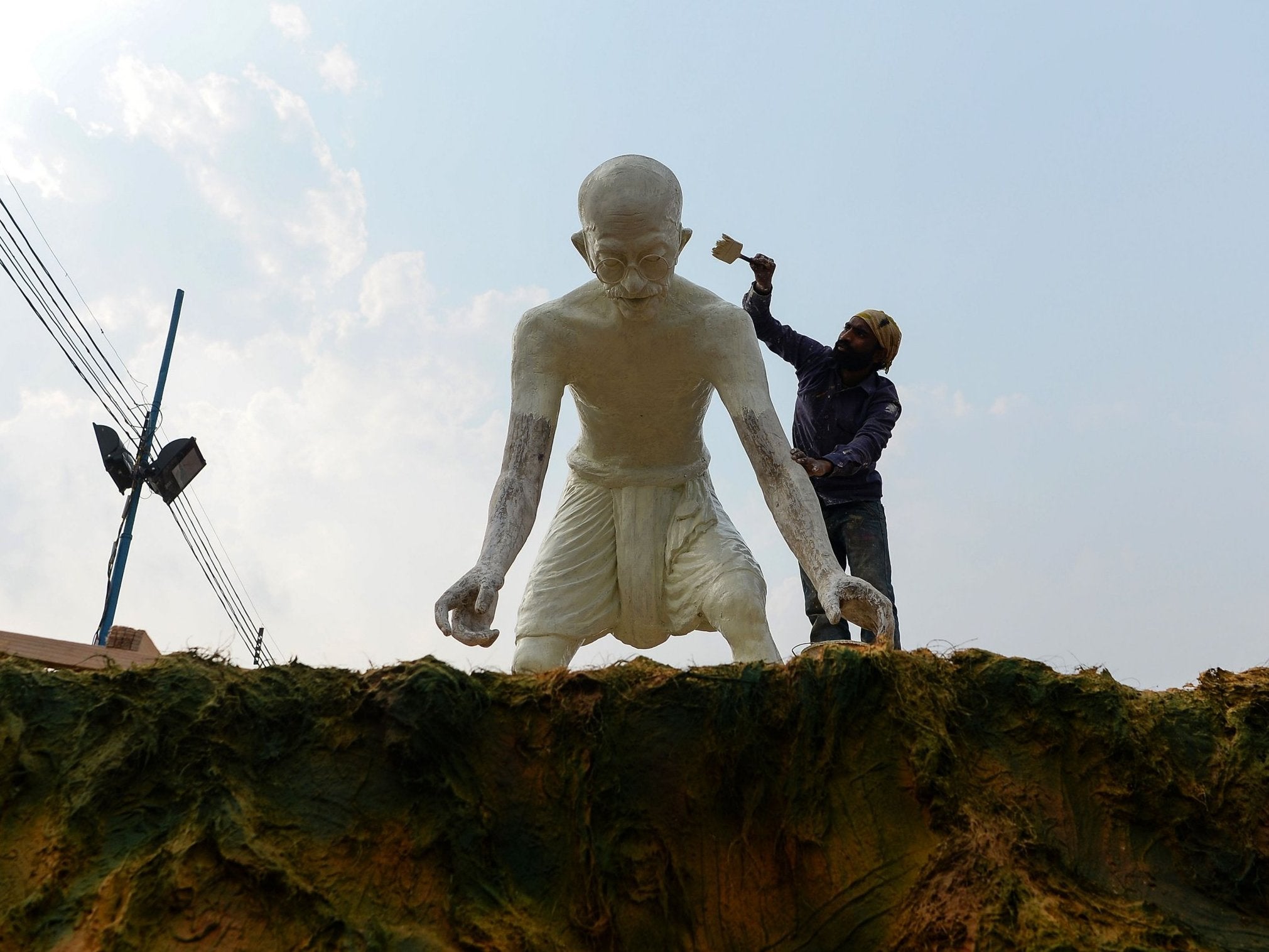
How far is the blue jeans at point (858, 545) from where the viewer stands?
23.7 ft

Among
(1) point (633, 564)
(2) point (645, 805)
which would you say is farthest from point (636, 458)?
(2) point (645, 805)

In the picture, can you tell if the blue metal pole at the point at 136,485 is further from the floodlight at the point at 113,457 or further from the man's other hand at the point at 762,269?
the man's other hand at the point at 762,269

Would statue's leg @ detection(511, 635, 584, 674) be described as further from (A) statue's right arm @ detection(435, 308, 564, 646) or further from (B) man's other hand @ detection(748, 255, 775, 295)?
(B) man's other hand @ detection(748, 255, 775, 295)

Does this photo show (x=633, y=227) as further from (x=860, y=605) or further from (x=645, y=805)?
(x=645, y=805)

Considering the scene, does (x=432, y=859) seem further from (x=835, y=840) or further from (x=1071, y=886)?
(x=1071, y=886)

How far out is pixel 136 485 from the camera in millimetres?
12648

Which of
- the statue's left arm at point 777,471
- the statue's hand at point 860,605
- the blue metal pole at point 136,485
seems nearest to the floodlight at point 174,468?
the blue metal pole at point 136,485

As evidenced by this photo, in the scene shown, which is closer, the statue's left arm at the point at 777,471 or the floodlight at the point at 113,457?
the statue's left arm at the point at 777,471

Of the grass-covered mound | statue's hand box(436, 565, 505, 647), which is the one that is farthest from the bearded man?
the grass-covered mound

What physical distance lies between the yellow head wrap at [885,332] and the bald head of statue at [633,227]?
2.01 m

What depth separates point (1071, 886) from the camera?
4.09m

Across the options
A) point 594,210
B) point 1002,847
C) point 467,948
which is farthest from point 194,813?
point 594,210

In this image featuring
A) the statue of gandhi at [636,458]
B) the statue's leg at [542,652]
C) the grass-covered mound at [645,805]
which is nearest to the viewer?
the grass-covered mound at [645,805]

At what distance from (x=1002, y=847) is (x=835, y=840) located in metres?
0.58
